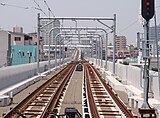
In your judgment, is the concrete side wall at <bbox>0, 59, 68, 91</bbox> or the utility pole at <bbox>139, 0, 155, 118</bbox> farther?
the concrete side wall at <bbox>0, 59, 68, 91</bbox>

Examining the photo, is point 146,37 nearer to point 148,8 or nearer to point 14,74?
point 148,8

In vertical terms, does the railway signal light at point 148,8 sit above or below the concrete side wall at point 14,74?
above

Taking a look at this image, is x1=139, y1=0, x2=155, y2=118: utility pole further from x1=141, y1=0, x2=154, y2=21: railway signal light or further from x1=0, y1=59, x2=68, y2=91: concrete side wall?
x1=0, y1=59, x2=68, y2=91: concrete side wall

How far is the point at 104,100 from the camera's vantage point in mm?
17188

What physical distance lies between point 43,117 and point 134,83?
987 centimetres

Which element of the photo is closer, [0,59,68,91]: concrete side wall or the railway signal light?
the railway signal light

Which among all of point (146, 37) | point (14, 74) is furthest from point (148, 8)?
point (14, 74)

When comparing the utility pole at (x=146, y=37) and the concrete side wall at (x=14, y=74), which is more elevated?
the utility pole at (x=146, y=37)

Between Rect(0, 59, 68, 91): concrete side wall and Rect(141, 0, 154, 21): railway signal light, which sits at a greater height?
Rect(141, 0, 154, 21): railway signal light

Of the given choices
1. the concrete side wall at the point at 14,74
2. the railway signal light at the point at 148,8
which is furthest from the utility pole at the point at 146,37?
the concrete side wall at the point at 14,74

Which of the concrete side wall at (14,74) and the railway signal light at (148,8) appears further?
the concrete side wall at (14,74)

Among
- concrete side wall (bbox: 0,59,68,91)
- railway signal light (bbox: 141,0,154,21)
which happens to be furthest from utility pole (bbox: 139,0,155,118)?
concrete side wall (bbox: 0,59,68,91)

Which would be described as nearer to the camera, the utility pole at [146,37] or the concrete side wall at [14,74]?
the utility pole at [146,37]

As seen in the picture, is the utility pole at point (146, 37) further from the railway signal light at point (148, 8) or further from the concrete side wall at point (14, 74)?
the concrete side wall at point (14, 74)
